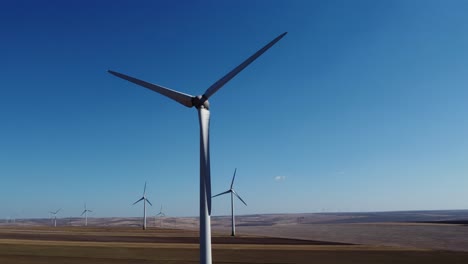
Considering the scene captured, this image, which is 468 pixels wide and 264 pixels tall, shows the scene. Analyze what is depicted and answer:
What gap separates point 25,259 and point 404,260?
3656cm

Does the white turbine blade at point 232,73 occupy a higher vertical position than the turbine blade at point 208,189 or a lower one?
higher

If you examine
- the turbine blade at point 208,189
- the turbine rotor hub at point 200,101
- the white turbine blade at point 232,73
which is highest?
the white turbine blade at point 232,73

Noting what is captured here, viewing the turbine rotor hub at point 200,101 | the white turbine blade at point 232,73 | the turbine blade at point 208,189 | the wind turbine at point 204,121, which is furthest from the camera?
the white turbine blade at point 232,73

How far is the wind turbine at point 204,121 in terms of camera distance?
18250 mm

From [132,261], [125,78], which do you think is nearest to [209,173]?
[125,78]

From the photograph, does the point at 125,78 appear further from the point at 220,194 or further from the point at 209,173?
the point at 220,194

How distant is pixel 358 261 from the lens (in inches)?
1330

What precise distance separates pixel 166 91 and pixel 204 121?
3407mm

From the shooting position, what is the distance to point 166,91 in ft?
73.0

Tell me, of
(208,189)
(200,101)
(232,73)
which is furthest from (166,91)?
(208,189)

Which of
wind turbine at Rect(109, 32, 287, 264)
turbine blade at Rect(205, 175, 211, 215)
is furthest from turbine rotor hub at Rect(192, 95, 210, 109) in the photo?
turbine blade at Rect(205, 175, 211, 215)

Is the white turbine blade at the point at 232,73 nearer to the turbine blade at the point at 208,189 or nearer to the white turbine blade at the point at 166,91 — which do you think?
the white turbine blade at the point at 166,91

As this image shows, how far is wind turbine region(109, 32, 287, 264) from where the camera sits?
18250 millimetres

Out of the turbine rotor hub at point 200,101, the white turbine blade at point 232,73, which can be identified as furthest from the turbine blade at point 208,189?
the white turbine blade at point 232,73
